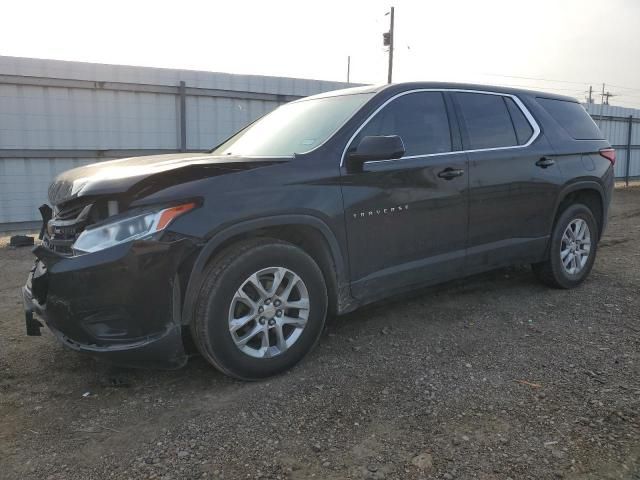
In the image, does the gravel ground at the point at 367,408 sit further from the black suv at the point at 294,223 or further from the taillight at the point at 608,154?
the taillight at the point at 608,154

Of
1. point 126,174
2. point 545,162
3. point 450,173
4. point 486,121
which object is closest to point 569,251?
point 545,162

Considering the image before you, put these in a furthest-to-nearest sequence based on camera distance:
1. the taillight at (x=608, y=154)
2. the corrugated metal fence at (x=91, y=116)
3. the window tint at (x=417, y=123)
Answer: the corrugated metal fence at (x=91, y=116), the taillight at (x=608, y=154), the window tint at (x=417, y=123)

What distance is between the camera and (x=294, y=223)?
10.6ft

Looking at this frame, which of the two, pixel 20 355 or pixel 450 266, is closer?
pixel 20 355

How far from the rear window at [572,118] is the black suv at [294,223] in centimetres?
18

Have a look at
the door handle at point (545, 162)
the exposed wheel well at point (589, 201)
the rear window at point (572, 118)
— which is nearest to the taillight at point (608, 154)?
the rear window at point (572, 118)

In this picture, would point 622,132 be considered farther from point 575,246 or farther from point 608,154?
point 575,246

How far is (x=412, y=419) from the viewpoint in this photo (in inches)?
112

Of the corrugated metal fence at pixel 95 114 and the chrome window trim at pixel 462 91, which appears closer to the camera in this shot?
the chrome window trim at pixel 462 91

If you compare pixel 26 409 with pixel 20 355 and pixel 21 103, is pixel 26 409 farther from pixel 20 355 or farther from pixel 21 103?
pixel 21 103

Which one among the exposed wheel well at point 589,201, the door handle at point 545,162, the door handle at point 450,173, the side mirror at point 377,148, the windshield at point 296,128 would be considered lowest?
the exposed wheel well at point 589,201

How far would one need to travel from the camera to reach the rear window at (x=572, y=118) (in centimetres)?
502

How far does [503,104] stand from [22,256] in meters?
6.14

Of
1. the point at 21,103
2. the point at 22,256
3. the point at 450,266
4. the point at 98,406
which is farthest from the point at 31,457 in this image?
the point at 21,103
